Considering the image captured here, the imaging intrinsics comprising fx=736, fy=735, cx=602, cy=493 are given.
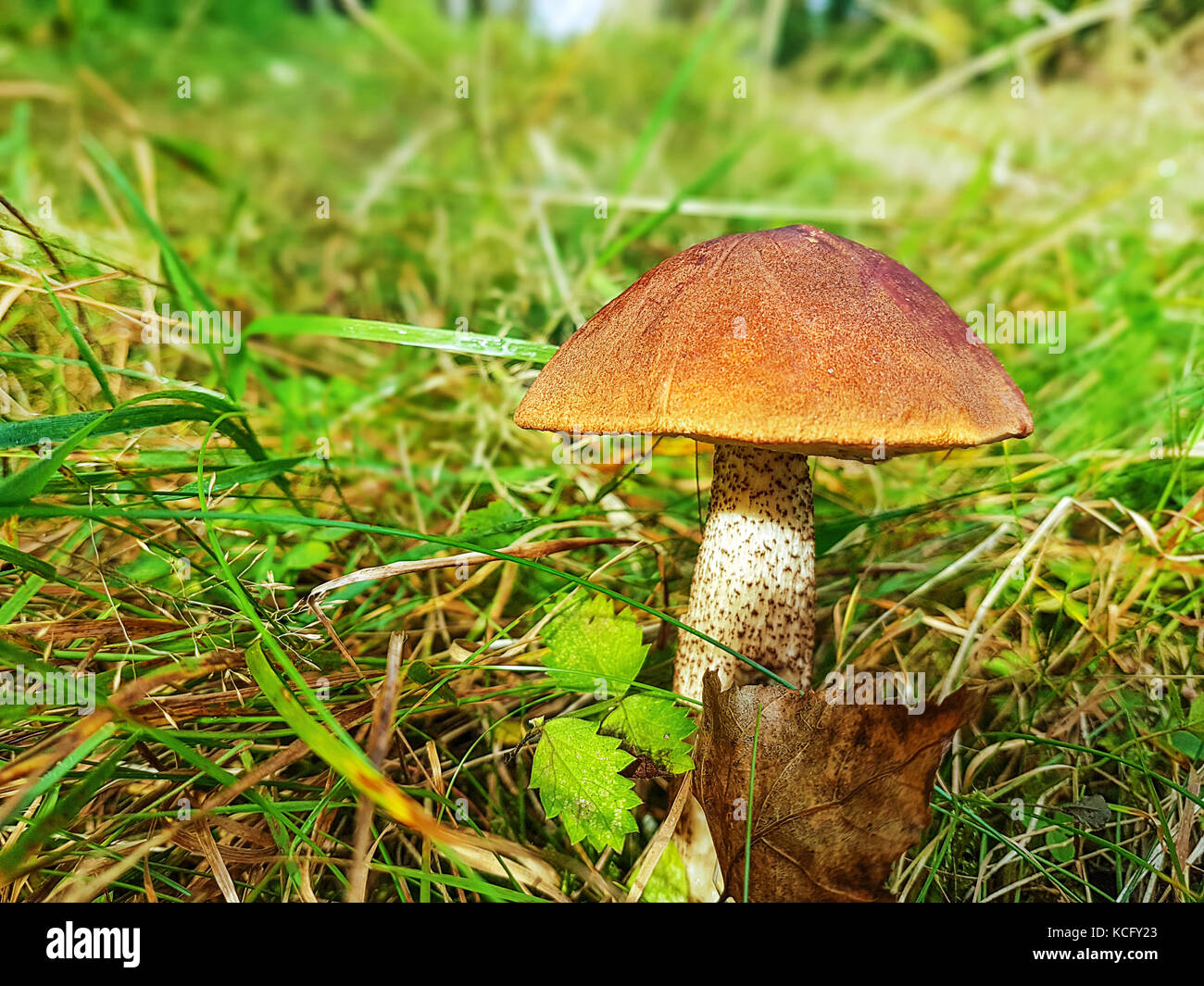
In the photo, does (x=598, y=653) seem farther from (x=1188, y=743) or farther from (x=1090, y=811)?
(x=1188, y=743)

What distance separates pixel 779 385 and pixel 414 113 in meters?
5.71

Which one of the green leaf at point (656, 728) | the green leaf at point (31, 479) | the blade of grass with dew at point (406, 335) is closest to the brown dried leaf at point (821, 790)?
the green leaf at point (656, 728)

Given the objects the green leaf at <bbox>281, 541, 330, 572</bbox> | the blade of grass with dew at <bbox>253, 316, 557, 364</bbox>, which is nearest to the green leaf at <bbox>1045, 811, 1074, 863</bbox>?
the blade of grass with dew at <bbox>253, 316, 557, 364</bbox>

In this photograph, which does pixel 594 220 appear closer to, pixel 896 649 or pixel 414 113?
pixel 896 649

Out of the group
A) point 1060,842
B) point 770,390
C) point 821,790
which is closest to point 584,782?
point 821,790

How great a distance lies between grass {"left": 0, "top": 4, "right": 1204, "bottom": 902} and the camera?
1304mm

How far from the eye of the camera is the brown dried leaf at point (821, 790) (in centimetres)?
127

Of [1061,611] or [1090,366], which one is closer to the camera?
[1061,611]

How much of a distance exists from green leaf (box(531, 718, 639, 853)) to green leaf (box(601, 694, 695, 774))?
5cm

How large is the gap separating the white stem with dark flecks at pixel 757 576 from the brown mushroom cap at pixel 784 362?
13 centimetres

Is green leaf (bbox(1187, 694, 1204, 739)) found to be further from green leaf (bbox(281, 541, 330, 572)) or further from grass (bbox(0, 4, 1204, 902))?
green leaf (bbox(281, 541, 330, 572))
